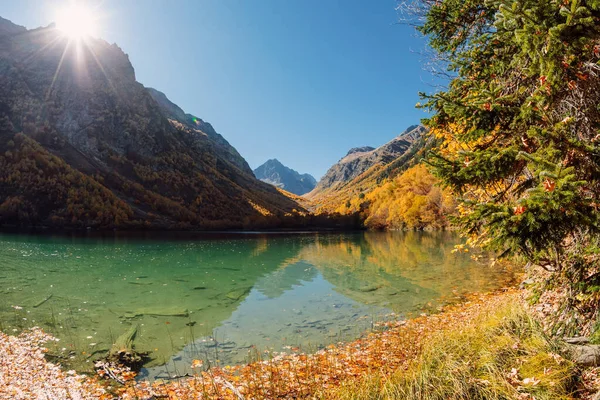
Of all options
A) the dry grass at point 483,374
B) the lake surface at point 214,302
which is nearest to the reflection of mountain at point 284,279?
the lake surface at point 214,302

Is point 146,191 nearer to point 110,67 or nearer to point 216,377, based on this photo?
point 110,67

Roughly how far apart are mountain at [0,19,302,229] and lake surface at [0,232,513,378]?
69.5 metres

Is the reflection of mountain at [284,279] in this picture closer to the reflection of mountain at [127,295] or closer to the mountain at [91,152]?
the reflection of mountain at [127,295]

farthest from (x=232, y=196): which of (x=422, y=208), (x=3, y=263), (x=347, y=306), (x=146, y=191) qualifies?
(x=347, y=306)

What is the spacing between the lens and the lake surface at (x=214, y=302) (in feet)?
31.7

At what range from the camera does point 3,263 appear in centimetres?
2439

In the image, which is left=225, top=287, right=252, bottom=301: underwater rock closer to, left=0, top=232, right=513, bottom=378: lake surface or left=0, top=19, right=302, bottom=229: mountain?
left=0, top=232, right=513, bottom=378: lake surface

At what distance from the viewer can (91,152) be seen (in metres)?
126

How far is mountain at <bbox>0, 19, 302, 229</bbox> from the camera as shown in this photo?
84.1 meters

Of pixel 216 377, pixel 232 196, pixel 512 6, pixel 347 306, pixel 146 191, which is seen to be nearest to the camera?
pixel 512 6

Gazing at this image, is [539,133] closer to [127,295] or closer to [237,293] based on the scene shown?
[237,293]

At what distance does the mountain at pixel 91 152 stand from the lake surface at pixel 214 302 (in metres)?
69.5

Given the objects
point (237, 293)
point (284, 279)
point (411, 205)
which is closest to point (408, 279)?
point (284, 279)

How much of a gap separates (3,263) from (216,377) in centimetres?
2762
